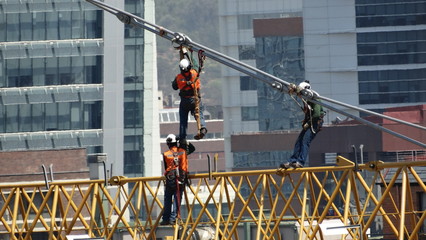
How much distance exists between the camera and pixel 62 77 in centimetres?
15575

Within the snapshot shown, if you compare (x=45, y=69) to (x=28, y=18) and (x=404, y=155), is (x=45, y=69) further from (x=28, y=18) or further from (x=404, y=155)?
(x=404, y=155)

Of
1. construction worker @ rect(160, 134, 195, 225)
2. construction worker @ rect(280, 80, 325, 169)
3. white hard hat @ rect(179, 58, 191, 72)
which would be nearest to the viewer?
white hard hat @ rect(179, 58, 191, 72)

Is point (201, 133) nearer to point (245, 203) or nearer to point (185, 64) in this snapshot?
point (185, 64)

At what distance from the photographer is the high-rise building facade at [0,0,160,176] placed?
498 feet

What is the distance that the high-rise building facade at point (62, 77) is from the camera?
498 feet

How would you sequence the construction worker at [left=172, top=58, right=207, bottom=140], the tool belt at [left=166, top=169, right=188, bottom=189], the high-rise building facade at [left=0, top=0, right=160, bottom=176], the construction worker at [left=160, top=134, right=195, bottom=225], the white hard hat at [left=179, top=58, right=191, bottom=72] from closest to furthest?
the white hard hat at [left=179, top=58, right=191, bottom=72], the construction worker at [left=172, top=58, right=207, bottom=140], the construction worker at [left=160, top=134, right=195, bottom=225], the tool belt at [left=166, top=169, right=188, bottom=189], the high-rise building facade at [left=0, top=0, right=160, bottom=176]

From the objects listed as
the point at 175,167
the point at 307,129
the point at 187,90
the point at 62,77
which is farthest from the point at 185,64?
the point at 62,77

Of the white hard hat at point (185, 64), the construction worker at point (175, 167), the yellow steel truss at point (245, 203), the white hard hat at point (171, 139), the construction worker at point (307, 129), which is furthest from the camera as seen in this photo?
the construction worker at point (175, 167)

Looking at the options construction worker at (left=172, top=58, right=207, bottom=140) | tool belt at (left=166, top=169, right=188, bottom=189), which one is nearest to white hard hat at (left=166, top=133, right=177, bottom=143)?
construction worker at (left=172, top=58, right=207, bottom=140)

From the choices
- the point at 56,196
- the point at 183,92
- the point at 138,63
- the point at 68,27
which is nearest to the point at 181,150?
the point at 183,92

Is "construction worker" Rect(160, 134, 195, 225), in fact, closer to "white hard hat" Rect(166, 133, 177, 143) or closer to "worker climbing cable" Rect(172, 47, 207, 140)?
"white hard hat" Rect(166, 133, 177, 143)

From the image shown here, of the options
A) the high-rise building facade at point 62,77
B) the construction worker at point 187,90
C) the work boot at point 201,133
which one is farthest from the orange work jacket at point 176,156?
the high-rise building facade at point 62,77

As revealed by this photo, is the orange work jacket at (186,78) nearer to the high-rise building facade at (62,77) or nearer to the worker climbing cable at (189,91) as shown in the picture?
the worker climbing cable at (189,91)

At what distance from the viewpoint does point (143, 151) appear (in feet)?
550
